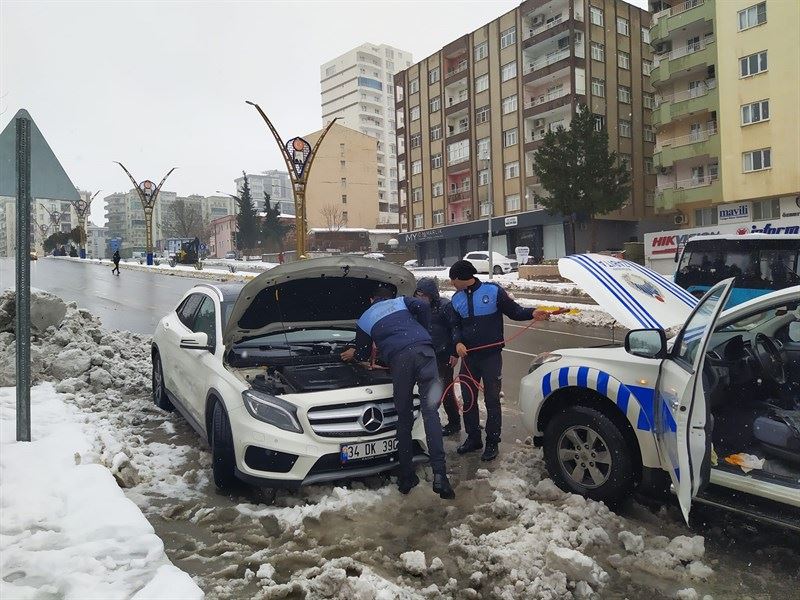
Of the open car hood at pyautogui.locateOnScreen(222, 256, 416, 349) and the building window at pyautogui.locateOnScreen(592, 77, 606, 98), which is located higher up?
the building window at pyautogui.locateOnScreen(592, 77, 606, 98)

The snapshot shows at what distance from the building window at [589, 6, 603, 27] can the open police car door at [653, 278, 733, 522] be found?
47368mm

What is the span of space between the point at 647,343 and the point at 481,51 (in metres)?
51.9

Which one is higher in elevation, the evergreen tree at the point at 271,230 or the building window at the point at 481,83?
the building window at the point at 481,83

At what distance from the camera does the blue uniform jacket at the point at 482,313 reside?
5289mm

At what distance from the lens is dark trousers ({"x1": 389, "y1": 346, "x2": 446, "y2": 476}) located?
441 cm

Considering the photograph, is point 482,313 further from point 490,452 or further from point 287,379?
point 287,379

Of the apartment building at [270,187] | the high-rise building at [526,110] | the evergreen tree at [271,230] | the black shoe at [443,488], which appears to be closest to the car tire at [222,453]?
the black shoe at [443,488]

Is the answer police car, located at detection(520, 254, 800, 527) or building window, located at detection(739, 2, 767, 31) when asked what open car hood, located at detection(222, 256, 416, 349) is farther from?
building window, located at detection(739, 2, 767, 31)

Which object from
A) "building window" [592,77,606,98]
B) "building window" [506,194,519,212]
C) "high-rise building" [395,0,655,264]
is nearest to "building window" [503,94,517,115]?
"high-rise building" [395,0,655,264]

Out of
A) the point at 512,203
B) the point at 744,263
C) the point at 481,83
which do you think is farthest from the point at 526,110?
the point at 744,263

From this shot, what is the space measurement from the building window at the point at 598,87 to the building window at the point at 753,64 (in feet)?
44.8

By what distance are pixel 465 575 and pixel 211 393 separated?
247 cm

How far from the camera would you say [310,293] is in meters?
5.51

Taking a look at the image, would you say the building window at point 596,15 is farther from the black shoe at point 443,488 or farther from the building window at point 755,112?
the black shoe at point 443,488
